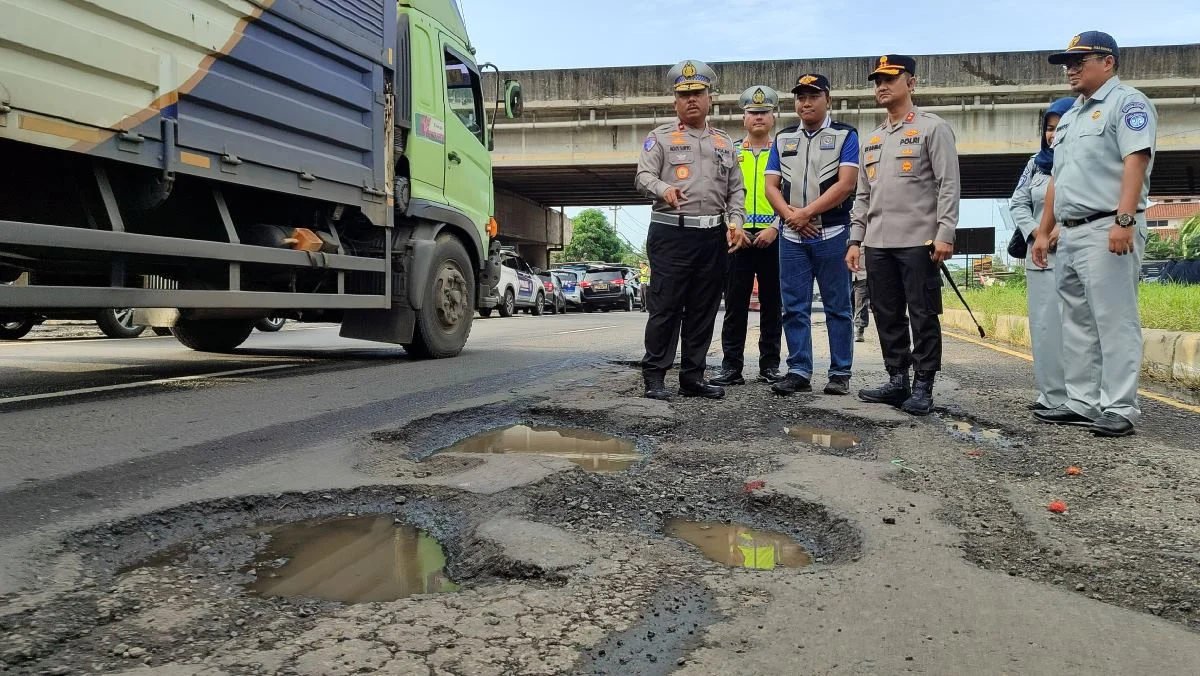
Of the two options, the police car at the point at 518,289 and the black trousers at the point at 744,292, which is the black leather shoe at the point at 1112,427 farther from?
the police car at the point at 518,289

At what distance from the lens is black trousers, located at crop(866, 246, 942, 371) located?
455cm

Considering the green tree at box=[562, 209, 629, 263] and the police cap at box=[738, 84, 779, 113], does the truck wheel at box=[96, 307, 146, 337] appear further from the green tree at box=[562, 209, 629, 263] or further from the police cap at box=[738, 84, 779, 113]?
the green tree at box=[562, 209, 629, 263]

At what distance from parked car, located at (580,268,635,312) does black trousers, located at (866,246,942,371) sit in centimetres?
2214

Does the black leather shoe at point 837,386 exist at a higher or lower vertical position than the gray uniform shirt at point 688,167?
lower

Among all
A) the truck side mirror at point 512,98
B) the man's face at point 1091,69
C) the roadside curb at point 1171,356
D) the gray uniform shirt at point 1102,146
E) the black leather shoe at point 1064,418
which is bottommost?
the black leather shoe at point 1064,418

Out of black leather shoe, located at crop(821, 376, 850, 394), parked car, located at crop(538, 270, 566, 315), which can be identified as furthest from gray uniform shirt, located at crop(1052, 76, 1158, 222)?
parked car, located at crop(538, 270, 566, 315)

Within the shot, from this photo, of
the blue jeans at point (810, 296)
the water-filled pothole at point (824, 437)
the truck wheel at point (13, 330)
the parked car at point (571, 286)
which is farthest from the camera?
the parked car at point (571, 286)

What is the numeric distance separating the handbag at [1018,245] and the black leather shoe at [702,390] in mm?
1948

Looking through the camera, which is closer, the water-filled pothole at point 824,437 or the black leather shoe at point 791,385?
the water-filled pothole at point 824,437

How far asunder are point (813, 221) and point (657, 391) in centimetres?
141

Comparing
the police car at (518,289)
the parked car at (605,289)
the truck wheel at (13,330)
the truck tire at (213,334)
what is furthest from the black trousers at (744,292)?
the parked car at (605,289)

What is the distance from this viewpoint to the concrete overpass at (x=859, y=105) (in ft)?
67.5

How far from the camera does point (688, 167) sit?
16.0ft

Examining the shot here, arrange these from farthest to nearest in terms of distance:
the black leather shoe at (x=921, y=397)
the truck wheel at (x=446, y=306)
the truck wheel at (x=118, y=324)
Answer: the truck wheel at (x=118, y=324) < the truck wheel at (x=446, y=306) < the black leather shoe at (x=921, y=397)
